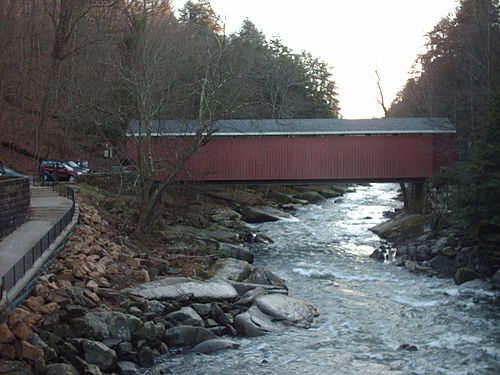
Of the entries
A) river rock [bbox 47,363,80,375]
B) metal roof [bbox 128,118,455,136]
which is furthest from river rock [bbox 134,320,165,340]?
metal roof [bbox 128,118,455,136]

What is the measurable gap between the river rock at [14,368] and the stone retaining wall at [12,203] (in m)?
4.31

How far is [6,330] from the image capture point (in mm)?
7512

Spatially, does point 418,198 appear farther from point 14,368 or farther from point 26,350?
point 14,368

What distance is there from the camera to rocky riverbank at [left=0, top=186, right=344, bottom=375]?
26.4 ft

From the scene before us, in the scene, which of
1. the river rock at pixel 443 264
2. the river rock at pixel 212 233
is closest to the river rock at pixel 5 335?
the river rock at pixel 443 264

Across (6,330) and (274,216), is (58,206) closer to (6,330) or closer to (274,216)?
(6,330)

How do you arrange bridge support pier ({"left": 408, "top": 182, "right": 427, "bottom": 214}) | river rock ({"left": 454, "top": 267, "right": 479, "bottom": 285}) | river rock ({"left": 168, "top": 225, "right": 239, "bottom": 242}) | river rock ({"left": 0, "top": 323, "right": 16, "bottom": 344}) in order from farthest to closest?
1. bridge support pier ({"left": 408, "top": 182, "right": 427, "bottom": 214})
2. river rock ({"left": 168, "top": 225, "right": 239, "bottom": 242})
3. river rock ({"left": 454, "top": 267, "right": 479, "bottom": 285})
4. river rock ({"left": 0, "top": 323, "right": 16, "bottom": 344})

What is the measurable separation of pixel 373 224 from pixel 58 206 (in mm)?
15982

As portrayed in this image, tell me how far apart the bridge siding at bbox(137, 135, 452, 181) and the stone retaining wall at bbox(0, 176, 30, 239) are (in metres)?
10.8

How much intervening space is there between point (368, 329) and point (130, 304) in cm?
427

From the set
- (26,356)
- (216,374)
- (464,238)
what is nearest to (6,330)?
(26,356)

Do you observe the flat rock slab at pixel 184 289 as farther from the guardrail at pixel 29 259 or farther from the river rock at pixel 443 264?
the river rock at pixel 443 264

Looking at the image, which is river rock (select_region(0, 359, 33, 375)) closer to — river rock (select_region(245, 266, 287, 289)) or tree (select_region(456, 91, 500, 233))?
river rock (select_region(245, 266, 287, 289))

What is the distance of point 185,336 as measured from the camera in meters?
9.48
